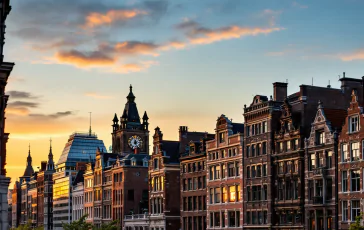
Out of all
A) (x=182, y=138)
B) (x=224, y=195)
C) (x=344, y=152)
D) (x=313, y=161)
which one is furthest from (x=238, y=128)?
(x=344, y=152)

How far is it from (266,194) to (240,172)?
7.56m

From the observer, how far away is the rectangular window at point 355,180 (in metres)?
85.8

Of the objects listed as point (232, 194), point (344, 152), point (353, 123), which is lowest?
point (232, 194)

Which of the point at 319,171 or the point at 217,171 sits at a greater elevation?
the point at 217,171

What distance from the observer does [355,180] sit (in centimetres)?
8644

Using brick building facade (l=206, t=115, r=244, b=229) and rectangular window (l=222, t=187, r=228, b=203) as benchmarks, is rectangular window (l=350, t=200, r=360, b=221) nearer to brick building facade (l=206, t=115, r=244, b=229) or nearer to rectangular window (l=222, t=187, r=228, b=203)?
brick building facade (l=206, t=115, r=244, b=229)

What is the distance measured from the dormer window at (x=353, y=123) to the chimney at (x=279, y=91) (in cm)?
1777

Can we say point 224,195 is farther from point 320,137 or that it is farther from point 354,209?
point 354,209

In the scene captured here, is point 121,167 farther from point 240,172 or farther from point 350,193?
point 350,193

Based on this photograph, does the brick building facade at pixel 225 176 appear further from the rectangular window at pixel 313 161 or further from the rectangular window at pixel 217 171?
the rectangular window at pixel 313 161

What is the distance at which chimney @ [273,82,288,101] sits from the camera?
10453 cm

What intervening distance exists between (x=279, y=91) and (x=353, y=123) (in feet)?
61.7

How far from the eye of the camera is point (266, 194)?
4058 inches

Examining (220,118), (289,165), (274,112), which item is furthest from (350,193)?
(220,118)
